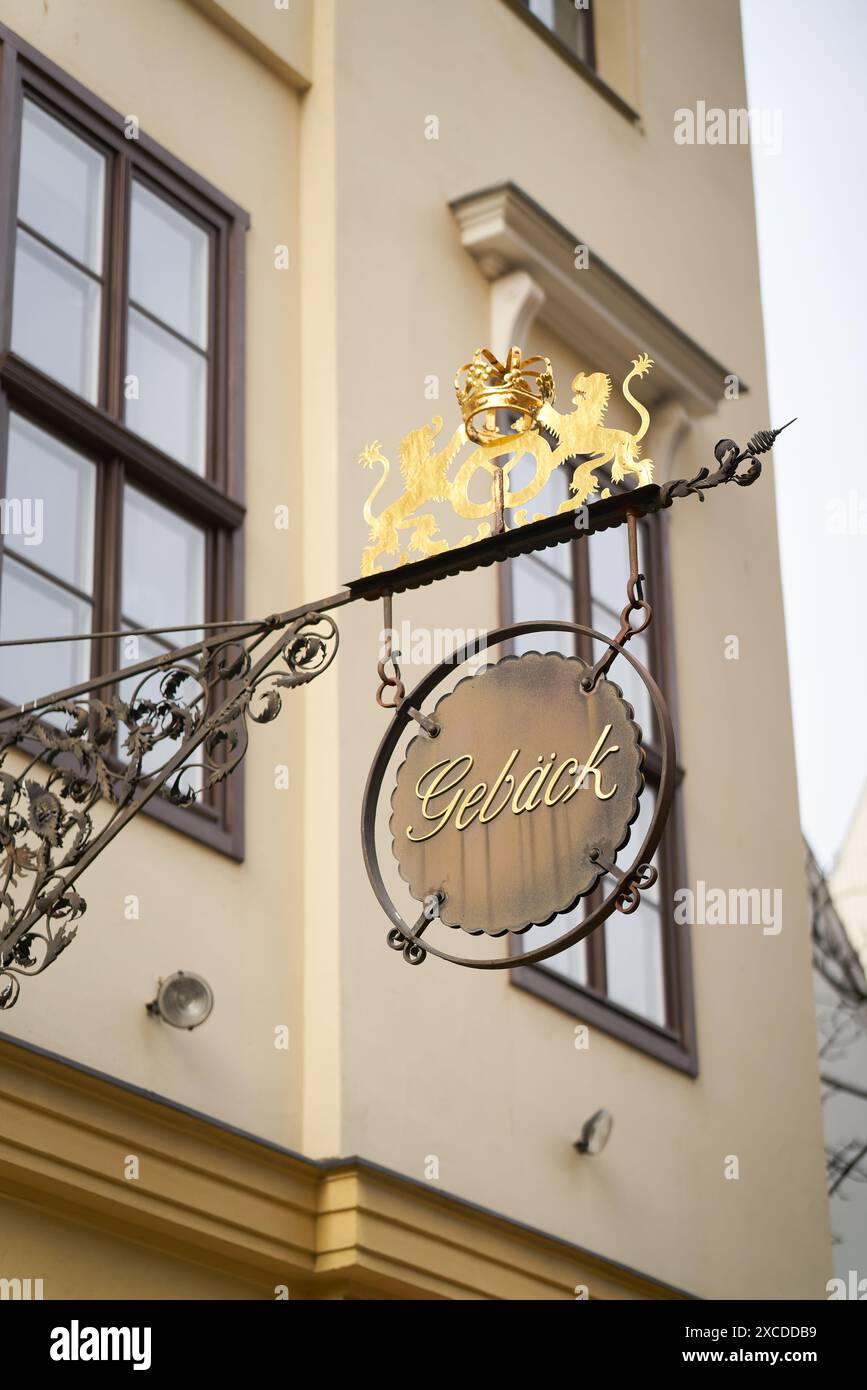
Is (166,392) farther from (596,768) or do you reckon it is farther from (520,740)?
(596,768)

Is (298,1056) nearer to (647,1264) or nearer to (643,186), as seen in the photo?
(647,1264)

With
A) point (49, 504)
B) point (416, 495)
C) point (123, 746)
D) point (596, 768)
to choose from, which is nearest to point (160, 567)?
point (49, 504)

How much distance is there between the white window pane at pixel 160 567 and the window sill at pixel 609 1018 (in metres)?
2.03

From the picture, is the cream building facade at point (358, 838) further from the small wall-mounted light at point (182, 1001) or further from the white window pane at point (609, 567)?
the white window pane at point (609, 567)

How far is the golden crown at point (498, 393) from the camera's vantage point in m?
5.25

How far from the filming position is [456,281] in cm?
985

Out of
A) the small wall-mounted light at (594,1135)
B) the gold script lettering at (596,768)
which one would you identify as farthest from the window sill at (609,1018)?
the gold script lettering at (596,768)

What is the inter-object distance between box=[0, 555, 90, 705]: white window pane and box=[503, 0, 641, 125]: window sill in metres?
5.03

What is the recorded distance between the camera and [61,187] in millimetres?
8141

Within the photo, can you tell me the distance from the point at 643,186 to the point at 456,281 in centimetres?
231

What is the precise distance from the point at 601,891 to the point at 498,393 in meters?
4.82

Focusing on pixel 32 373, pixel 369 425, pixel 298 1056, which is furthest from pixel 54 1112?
pixel 369 425

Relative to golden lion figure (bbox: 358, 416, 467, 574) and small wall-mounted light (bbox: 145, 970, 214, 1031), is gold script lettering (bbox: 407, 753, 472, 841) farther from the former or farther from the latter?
small wall-mounted light (bbox: 145, 970, 214, 1031)

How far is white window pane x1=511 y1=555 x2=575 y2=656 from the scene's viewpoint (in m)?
9.79
